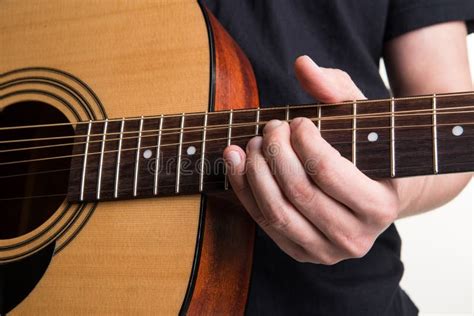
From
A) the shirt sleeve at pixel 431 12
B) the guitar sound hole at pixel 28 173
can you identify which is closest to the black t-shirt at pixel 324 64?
the shirt sleeve at pixel 431 12

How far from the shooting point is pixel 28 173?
97cm

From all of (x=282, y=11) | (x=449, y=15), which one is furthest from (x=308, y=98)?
(x=449, y=15)

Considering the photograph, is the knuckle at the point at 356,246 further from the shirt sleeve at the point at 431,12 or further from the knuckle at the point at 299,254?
the shirt sleeve at the point at 431,12

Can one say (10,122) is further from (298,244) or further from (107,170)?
(298,244)

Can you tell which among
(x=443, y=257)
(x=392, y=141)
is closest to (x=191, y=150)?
(x=392, y=141)

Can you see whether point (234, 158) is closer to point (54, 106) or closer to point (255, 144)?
point (255, 144)

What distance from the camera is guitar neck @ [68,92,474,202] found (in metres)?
0.57

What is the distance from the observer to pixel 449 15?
89 centimetres

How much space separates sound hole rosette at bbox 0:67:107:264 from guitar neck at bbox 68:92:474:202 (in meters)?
0.03

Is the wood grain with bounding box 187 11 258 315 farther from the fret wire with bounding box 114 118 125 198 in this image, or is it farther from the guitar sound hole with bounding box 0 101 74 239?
the guitar sound hole with bounding box 0 101 74 239

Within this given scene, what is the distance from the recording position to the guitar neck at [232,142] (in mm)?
568

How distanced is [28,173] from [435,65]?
748mm

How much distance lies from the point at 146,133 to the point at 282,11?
0.35m

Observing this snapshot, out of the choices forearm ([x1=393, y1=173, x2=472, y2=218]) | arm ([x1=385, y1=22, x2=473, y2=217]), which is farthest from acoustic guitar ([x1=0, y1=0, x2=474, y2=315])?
arm ([x1=385, y1=22, x2=473, y2=217])
